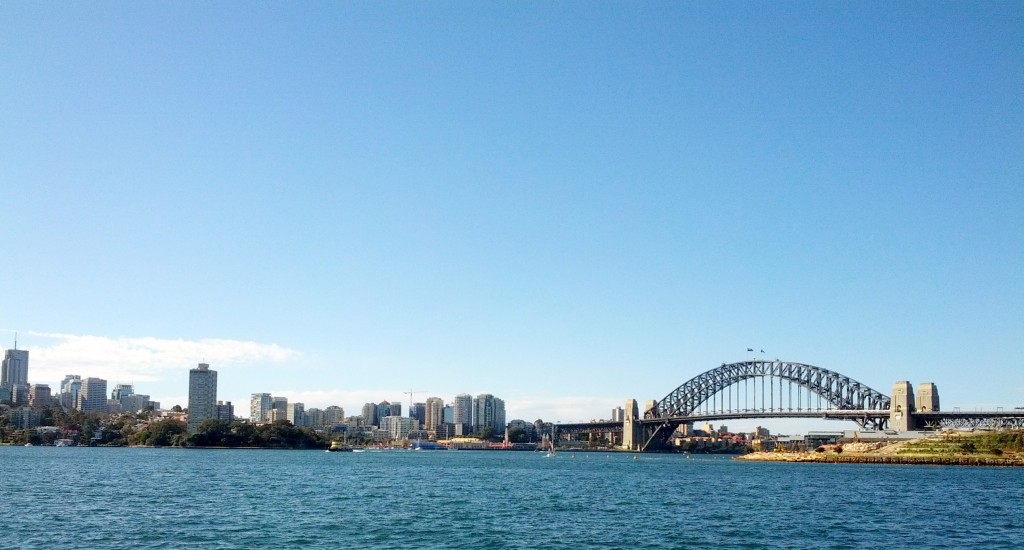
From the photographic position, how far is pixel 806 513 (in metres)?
52.3

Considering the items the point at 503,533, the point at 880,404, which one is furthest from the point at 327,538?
the point at 880,404

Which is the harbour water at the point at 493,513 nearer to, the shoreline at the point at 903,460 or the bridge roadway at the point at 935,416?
the shoreline at the point at 903,460

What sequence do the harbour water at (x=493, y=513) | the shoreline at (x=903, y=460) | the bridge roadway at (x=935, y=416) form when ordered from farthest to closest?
the bridge roadway at (x=935, y=416) → the shoreline at (x=903, y=460) → the harbour water at (x=493, y=513)

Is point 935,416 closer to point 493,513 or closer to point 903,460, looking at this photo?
point 903,460

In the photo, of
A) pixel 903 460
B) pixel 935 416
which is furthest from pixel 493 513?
pixel 935 416

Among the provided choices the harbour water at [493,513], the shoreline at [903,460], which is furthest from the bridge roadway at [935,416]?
the harbour water at [493,513]

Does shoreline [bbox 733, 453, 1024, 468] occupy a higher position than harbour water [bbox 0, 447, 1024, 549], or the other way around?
harbour water [bbox 0, 447, 1024, 549]

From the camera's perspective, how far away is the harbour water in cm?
3938

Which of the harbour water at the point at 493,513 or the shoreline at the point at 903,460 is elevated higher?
the harbour water at the point at 493,513

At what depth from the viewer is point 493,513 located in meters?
50.6

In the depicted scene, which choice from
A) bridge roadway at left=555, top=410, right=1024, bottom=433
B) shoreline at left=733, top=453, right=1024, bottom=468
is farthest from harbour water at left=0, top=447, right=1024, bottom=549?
bridge roadway at left=555, top=410, right=1024, bottom=433

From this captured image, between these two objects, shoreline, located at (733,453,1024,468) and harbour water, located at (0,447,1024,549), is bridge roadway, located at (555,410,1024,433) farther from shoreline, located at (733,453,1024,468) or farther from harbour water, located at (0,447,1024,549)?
harbour water, located at (0,447,1024,549)

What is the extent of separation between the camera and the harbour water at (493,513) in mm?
39375

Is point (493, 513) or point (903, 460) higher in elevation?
point (493, 513)
